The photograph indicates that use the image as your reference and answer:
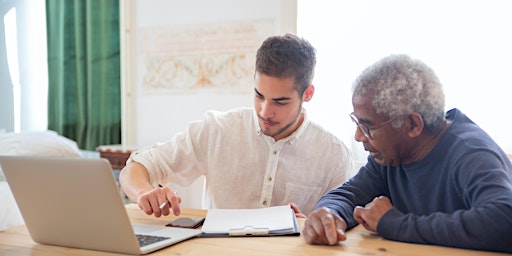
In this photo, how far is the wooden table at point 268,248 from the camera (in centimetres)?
121

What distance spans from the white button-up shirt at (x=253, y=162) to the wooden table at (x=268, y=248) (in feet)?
2.24

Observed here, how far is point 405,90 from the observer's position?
1.45m

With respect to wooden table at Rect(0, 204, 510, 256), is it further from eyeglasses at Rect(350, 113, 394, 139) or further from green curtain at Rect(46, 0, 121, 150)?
green curtain at Rect(46, 0, 121, 150)

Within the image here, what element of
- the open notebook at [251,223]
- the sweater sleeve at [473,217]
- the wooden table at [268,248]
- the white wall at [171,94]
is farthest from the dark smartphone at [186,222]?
the white wall at [171,94]

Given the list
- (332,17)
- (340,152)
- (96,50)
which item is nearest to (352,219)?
(340,152)

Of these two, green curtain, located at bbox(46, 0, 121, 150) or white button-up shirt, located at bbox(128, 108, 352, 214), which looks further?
green curtain, located at bbox(46, 0, 121, 150)

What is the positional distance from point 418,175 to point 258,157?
0.71 metres

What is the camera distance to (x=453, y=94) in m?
3.07

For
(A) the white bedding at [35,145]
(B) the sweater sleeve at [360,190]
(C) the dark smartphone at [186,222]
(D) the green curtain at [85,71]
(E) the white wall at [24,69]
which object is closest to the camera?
(C) the dark smartphone at [186,222]

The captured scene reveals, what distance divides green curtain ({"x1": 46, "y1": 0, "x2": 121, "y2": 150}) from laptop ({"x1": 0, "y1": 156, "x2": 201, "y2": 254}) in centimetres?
303

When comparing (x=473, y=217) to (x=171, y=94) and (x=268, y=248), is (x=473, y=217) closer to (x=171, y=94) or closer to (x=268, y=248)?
(x=268, y=248)

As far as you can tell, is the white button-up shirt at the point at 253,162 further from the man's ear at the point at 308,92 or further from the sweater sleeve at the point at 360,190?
the sweater sleeve at the point at 360,190

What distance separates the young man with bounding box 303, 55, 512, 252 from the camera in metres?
1.23

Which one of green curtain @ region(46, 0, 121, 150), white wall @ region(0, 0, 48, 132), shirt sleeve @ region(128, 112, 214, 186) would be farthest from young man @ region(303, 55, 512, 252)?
white wall @ region(0, 0, 48, 132)
